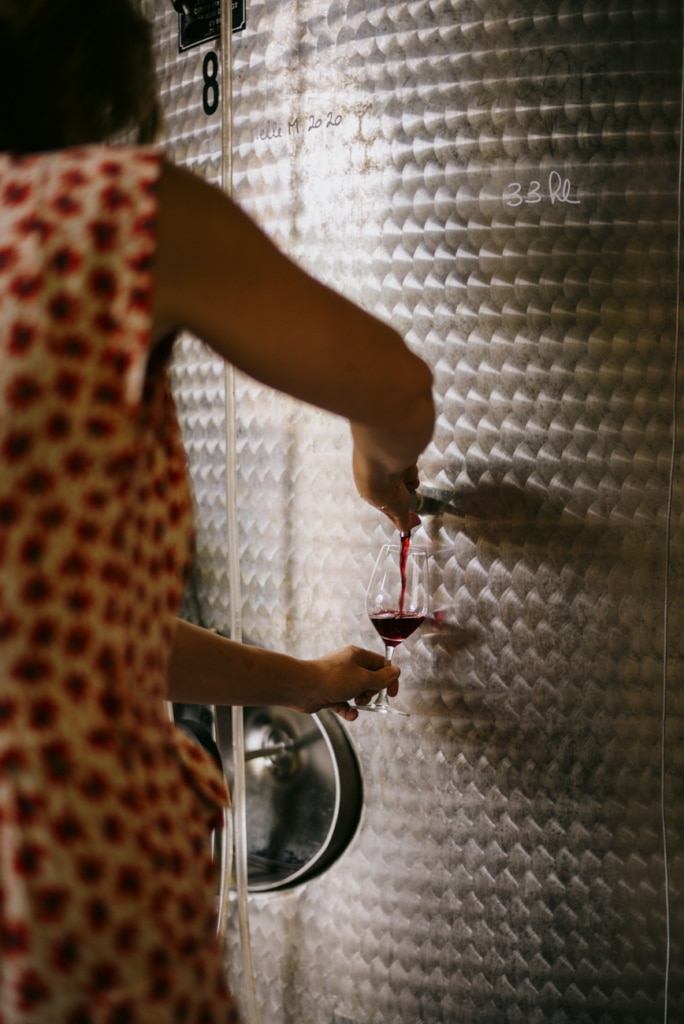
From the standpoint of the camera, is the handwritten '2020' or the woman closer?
the woman

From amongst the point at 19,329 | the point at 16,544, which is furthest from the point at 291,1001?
the point at 19,329

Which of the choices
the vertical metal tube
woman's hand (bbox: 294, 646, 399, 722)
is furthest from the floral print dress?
the vertical metal tube

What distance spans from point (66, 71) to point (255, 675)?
2.03ft

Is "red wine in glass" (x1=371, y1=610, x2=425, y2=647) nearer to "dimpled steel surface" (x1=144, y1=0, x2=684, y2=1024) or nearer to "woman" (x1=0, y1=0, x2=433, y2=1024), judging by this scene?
"dimpled steel surface" (x1=144, y1=0, x2=684, y2=1024)

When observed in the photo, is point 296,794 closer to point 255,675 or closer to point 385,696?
point 385,696

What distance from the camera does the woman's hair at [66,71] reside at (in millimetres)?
663

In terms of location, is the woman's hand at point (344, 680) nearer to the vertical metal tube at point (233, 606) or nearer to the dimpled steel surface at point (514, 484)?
the dimpled steel surface at point (514, 484)

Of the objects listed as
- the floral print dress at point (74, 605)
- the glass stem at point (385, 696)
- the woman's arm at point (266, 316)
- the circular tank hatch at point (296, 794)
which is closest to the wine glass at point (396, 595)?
the glass stem at point (385, 696)

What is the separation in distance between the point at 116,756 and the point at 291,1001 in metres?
0.91

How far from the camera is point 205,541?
1418 millimetres

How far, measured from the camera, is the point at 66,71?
0.67m

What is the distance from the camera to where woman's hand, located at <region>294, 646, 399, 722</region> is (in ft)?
3.50

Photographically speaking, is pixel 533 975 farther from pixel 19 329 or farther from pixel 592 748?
pixel 19 329

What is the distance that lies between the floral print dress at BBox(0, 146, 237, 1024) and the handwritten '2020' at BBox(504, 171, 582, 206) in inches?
25.9
